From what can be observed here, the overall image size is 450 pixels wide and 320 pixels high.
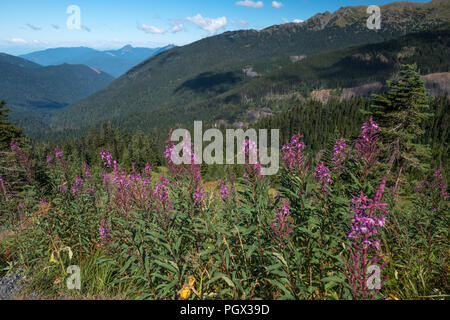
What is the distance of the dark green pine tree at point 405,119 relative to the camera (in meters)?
16.9

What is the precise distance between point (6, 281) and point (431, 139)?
105m

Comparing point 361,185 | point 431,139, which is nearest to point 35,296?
point 361,185

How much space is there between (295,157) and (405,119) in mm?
18240

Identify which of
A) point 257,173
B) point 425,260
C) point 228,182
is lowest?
point 425,260

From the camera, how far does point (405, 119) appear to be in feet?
56.9

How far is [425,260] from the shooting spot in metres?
4.85

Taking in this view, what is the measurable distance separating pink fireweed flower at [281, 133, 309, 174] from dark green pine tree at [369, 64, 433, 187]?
1534 cm

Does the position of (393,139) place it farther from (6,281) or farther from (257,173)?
(6,281)

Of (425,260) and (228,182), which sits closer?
(425,260)

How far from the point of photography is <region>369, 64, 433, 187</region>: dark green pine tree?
1694cm

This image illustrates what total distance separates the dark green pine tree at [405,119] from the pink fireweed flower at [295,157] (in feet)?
50.3
